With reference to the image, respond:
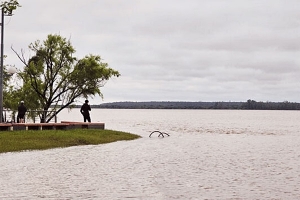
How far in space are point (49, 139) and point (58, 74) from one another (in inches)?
673

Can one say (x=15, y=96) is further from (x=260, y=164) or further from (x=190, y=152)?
(x=260, y=164)

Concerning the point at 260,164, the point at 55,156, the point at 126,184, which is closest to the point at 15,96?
the point at 55,156

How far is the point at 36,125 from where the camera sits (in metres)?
35.4

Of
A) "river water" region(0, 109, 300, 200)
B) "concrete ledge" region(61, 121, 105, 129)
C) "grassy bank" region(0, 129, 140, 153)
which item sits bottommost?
"river water" region(0, 109, 300, 200)

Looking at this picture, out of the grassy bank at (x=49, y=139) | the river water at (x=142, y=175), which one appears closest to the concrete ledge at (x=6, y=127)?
the grassy bank at (x=49, y=139)

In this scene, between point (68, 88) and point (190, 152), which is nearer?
point (190, 152)

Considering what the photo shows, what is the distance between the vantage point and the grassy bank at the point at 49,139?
92.9ft

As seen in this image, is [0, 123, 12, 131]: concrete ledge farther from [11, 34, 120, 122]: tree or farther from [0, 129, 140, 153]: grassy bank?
[11, 34, 120, 122]: tree

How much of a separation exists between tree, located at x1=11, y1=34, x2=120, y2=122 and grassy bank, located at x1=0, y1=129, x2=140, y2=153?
9746 mm

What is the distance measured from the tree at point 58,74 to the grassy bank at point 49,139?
32.0 feet

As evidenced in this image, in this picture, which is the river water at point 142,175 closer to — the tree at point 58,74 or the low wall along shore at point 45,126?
the low wall along shore at point 45,126

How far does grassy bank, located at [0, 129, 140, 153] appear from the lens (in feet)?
92.9

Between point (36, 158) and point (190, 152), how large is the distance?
10.9 m

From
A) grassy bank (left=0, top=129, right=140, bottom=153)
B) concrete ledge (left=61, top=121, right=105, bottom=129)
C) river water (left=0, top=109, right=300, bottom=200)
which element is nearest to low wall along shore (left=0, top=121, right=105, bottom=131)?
concrete ledge (left=61, top=121, right=105, bottom=129)
